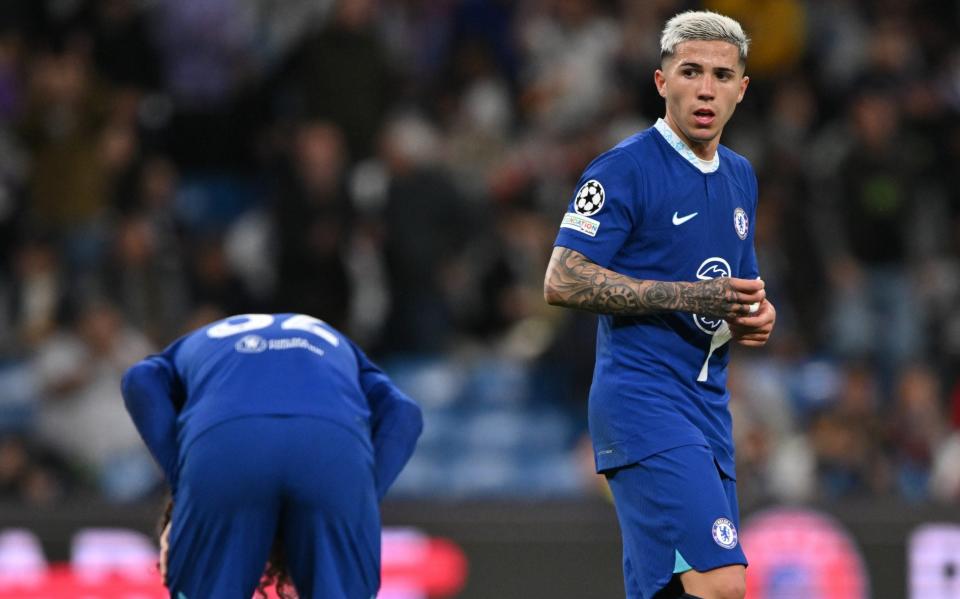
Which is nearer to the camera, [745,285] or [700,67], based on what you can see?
[745,285]

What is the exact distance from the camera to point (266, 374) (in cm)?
480

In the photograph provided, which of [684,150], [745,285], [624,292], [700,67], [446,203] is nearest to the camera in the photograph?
[745,285]

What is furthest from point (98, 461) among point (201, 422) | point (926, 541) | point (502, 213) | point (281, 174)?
point (201, 422)

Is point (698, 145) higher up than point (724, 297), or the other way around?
point (698, 145)

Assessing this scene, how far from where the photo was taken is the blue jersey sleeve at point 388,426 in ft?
16.4

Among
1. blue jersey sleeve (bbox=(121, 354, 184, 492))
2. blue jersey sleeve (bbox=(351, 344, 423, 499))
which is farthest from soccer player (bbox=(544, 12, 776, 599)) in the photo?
blue jersey sleeve (bbox=(121, 354, 184, 492))

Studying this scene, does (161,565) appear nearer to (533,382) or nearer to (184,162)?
(533,382)

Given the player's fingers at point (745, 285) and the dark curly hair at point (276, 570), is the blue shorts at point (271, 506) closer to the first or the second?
the dark curly hair at point (276, 570)

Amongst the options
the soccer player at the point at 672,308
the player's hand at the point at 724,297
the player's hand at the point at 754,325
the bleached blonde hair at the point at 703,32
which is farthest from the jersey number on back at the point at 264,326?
the bleached blonde hair at the point at 703,32

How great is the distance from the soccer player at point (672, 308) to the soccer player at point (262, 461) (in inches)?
28.7

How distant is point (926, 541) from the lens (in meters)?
8.41

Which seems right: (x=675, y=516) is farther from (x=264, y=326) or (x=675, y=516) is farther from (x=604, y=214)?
(x=264, y=326)

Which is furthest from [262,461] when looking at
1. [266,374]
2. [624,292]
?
[624,292]

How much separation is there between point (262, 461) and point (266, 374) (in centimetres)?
27
